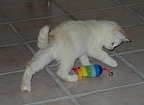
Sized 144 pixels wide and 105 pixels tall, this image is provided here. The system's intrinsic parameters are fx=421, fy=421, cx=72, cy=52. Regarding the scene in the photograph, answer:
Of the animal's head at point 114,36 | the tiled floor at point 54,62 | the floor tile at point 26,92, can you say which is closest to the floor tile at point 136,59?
the tiled floor at point 54,62

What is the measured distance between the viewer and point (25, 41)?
3.69m

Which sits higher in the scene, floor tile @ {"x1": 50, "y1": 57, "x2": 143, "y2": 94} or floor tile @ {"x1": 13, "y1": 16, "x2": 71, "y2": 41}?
floor tile @ {"x1": 50, "y1": 57, "x2": 143, "y2": 94}

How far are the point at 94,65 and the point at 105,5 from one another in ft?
5.02

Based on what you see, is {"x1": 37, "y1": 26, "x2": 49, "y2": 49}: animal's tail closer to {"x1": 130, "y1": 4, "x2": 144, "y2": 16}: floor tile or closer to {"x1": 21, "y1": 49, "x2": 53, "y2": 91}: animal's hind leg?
{"x1": 21, "y1": 49, "x2": 53, "y2": 91}: animal's hind leg

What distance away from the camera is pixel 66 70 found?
2.92 metres

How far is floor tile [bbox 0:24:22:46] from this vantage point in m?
3.68

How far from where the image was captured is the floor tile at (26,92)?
2.80 meters

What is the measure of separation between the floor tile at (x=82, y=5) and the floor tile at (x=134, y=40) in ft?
2.07

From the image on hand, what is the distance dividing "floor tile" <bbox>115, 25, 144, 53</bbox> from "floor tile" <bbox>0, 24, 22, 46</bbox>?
0.90 meters

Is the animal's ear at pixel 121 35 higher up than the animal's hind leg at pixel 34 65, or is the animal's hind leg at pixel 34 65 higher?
the animal's ear at pixel 121 35

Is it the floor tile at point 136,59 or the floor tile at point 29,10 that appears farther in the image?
the floor tile at point 29,10

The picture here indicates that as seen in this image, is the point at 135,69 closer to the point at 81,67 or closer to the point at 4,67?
the point at 81,67

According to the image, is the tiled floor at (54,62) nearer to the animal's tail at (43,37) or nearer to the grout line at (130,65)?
the grout line at (130,65)

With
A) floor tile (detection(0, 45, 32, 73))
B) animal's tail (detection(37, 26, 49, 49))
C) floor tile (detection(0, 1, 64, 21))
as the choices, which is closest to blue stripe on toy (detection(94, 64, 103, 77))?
animal's tail (detection(37, 26, 49, 49))
